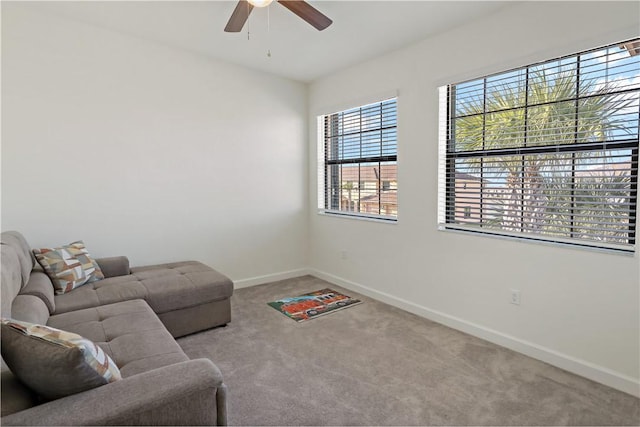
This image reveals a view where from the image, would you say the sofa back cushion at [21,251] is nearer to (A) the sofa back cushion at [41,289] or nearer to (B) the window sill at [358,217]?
(A) the sofa back cushion at [41,289]

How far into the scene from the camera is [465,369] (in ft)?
7.88

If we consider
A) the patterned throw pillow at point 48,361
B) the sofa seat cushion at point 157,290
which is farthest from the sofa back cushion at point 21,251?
the patterned throw pillow at point 48,361

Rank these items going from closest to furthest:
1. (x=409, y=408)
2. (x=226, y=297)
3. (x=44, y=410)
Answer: (x=44, y=410), (x=409, y=408), (x=226, y=297)

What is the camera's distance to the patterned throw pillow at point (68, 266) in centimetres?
261

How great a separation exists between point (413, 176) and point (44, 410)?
3.01 meters

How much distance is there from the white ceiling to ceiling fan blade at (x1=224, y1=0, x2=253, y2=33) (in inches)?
10.2

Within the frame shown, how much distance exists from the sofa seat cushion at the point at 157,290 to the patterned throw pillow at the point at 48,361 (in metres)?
1.31

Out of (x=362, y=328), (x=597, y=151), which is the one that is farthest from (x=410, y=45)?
(x=362, y=328)

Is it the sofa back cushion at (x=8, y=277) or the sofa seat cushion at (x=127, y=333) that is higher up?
the sofa back cushion at (x=8, y=277)

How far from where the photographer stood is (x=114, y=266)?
311cm

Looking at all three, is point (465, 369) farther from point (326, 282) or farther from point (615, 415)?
point (326, 282)

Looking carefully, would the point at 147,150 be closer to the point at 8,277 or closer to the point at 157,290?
the point at 157,290

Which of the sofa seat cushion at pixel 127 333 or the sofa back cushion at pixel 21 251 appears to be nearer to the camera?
the sofa seat cushion at pixel 127 333

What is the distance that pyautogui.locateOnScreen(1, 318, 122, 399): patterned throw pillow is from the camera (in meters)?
1.14
